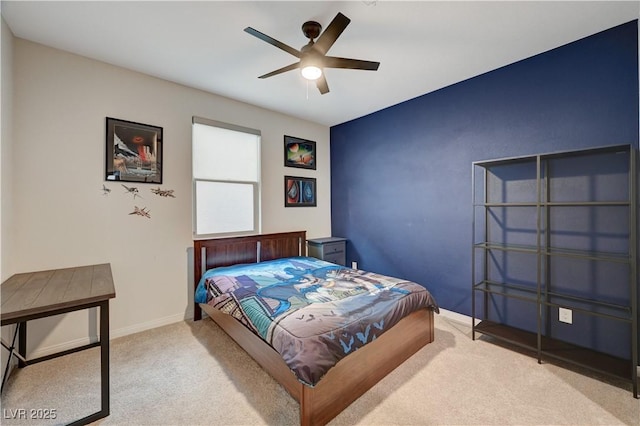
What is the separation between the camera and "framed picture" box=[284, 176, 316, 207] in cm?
412

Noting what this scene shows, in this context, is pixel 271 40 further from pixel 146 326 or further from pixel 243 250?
pixel 146 326

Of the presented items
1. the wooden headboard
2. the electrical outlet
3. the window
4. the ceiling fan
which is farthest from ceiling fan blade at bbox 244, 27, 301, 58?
the electrical outlet

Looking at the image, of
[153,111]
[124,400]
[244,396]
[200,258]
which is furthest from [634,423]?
[153,111]

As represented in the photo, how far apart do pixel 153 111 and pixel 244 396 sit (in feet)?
9.65

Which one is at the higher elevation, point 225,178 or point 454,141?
point 454,141

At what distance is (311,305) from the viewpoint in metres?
2.00

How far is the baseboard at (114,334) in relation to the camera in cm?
235

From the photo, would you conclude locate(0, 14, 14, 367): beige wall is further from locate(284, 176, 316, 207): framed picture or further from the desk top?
locate(284, 176, 316, 207): framed picture

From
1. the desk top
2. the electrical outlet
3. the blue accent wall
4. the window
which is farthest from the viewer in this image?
the window

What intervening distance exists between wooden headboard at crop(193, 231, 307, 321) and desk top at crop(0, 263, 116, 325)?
95cm

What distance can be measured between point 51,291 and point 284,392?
1707mm

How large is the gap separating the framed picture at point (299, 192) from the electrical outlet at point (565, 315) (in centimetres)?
327

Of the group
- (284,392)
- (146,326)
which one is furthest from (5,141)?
(284,392)

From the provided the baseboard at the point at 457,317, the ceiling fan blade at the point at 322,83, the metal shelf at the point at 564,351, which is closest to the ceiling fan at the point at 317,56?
the ceiling fan blade at the point at 322,83
